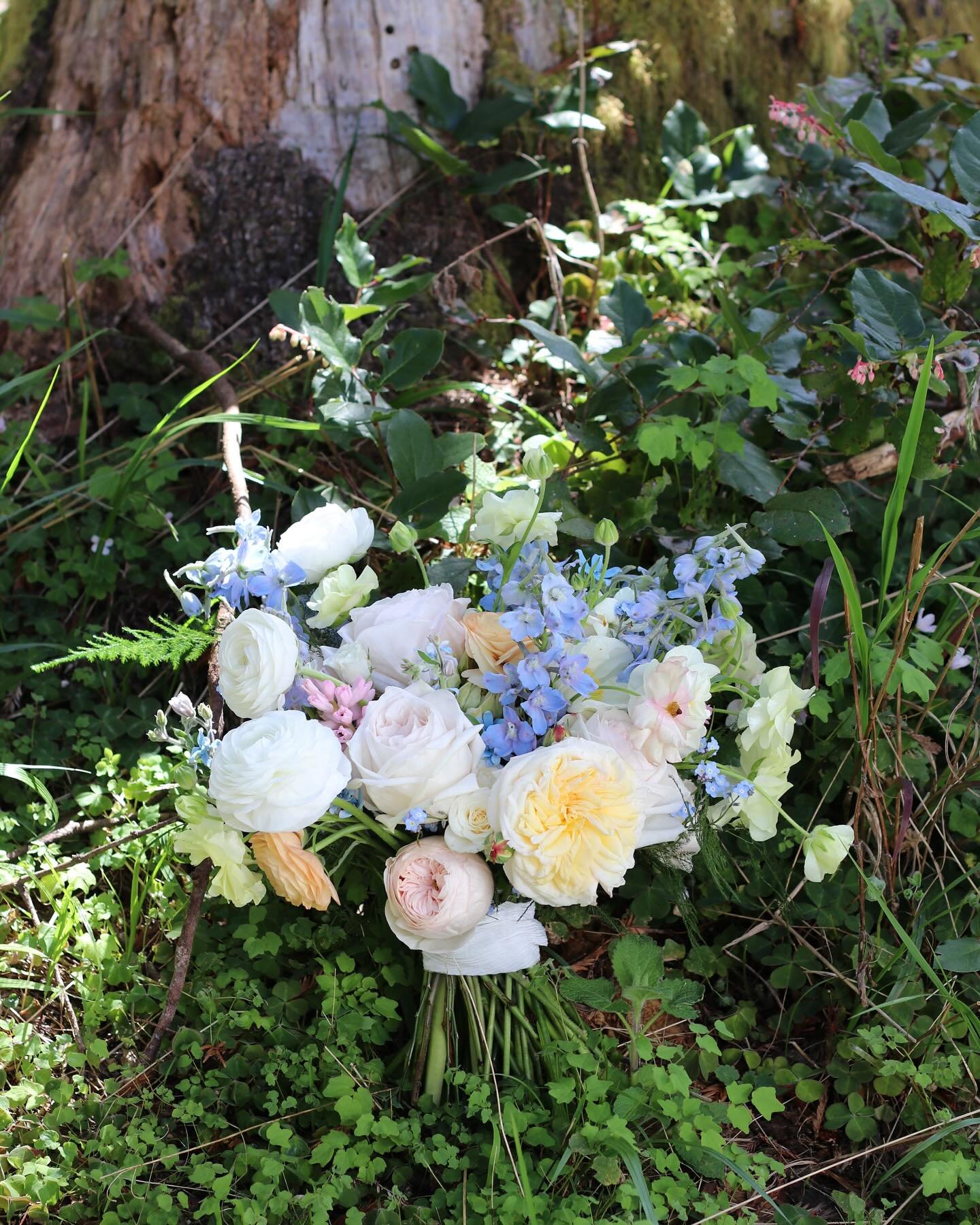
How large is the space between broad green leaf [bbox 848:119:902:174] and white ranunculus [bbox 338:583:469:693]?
4.11 ft

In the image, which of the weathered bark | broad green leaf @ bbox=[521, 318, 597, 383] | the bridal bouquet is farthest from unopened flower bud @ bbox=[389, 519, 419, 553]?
the weathered bark

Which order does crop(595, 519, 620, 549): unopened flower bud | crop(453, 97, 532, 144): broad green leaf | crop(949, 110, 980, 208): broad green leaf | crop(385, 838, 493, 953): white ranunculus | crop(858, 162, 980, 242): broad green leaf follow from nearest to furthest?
1. crop(385, 838, 493, 953): white ranunculus
2. crop(595, 519, 620, 549): unopened flower bud
3. crop(858, 162, 980, 242): broad green leaf
4. crop(949, 110, 980, 208): broad green leaf
5. crop(453, 97, 532, 144): broad green leaf

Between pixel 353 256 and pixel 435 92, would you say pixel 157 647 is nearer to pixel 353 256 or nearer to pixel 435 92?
pixel 353 256

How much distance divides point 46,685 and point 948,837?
1.91m

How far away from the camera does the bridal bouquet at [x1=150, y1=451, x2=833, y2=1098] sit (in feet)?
4.53

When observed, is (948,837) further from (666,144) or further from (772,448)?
(666,144)

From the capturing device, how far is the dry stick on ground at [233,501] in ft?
5.33

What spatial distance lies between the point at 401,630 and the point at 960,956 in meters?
1.03

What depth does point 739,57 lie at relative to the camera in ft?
10.2

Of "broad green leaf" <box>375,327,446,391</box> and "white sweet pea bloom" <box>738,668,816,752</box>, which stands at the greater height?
"broad green leaf" <box>375,327,446,391</box>

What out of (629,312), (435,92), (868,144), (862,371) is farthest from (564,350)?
(435,92)

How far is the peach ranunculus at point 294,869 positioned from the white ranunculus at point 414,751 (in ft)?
0.40

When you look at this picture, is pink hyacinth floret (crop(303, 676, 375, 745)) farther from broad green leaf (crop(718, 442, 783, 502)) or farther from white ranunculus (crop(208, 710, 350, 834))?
broad green leaf (crop(718, 442, 783, 502))

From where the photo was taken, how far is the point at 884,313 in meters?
1.93
